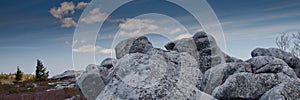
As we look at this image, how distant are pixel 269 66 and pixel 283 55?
704cm

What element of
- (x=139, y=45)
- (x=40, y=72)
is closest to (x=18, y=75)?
(x=40, y=72)

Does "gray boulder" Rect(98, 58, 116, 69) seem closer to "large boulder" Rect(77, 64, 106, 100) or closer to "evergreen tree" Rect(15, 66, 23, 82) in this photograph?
"large boulder" Rect(77, 64, 106, 100)

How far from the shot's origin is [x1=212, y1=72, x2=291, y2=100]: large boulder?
25.5 ft

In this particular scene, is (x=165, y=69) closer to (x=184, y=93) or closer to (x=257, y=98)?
(x=184, y=93)

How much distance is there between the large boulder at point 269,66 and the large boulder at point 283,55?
496 cm

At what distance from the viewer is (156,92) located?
6.14 m

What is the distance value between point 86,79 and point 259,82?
8.98 m

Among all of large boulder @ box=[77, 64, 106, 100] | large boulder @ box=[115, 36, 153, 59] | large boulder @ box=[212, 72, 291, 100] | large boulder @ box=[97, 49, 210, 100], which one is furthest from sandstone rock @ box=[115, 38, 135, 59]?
large boulder @ box=[97, 49, 210, 100]

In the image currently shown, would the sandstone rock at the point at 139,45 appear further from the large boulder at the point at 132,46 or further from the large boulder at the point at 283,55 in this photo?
the large boulder at the point at 283,55

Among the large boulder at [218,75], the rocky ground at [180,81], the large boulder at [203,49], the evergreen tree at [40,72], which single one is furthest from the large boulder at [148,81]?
the evergreen tree at [40,72]

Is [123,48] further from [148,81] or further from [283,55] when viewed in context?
[283,55]

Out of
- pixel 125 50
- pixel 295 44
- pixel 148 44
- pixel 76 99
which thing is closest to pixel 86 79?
pixel 76 99

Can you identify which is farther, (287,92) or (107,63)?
(107,63)

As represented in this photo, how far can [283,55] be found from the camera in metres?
18.9
